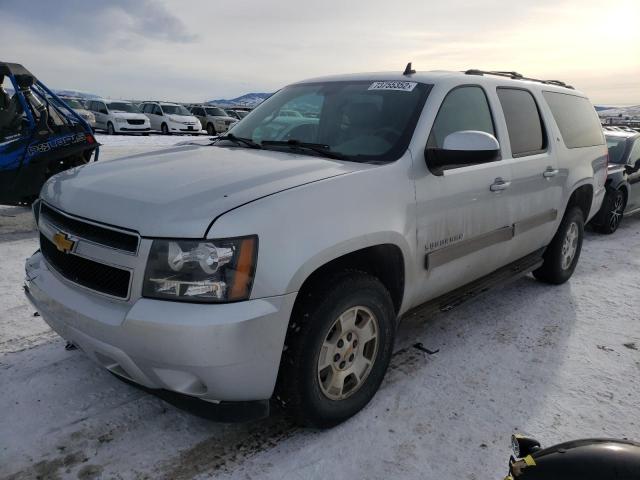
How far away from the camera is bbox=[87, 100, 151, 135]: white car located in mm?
23172

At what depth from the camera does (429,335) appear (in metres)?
3.85

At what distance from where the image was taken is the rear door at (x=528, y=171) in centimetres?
380

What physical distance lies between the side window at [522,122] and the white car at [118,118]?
864 inches

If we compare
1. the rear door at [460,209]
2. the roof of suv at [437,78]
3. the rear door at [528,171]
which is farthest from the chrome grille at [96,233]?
the rear door at [528,171]

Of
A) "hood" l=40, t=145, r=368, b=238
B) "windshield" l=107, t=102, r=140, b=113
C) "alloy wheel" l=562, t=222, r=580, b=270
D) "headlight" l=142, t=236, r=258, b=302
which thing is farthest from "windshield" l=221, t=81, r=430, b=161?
"windshield" l=107, t=102, r=140, b=113

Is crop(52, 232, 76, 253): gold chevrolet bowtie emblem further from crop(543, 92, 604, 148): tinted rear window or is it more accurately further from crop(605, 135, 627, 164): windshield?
crop(605, 135, 627, 164): windshield

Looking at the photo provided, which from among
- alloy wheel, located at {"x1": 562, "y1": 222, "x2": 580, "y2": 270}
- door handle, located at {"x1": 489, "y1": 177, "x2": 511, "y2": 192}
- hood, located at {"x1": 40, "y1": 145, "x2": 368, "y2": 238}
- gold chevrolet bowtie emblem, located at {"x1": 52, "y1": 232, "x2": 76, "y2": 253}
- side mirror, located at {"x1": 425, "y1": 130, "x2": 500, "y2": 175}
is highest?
side mirror, located at {"x1": 425, "y1": 130, "x2": 500, "y2": 175}

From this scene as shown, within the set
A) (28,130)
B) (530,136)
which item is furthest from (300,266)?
(28,130)

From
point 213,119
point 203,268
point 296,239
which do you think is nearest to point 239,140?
point 296,239

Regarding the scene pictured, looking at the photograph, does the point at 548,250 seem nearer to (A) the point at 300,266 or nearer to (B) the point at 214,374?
(A) the point at 300,266

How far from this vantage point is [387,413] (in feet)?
9.29

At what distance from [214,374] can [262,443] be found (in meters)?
0.65

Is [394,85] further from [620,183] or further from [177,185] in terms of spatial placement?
[620,183]

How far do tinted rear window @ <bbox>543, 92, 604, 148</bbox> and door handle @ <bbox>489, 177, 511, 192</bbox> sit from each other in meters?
1.36
